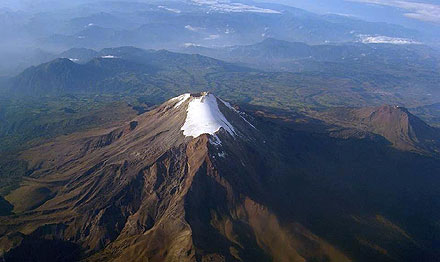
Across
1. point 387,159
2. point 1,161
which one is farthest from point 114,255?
point 387,159

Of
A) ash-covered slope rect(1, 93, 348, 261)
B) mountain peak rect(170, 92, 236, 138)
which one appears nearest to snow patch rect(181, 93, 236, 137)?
mountain peak rect(170, 92, 236, 138)

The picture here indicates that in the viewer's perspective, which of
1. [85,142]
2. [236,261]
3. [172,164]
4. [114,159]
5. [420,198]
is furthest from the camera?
[85,142]

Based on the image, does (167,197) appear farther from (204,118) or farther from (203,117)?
(203,117)

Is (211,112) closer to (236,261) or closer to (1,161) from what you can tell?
(236,261)

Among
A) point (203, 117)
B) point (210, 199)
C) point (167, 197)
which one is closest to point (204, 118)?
point (203, 117)

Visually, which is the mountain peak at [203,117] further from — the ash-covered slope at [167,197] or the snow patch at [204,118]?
the ash-covered slope at [167,197]

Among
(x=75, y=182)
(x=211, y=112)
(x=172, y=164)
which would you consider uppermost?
(x=211, y=112)
